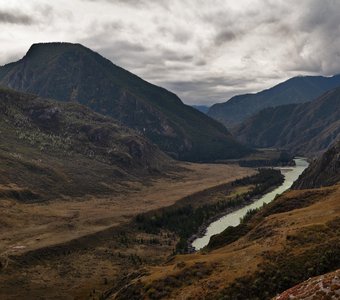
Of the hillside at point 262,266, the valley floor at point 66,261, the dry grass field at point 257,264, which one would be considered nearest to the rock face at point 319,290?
the hillside at point 262,266

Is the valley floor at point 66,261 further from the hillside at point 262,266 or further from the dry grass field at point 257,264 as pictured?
the dry grass field at point 257,264

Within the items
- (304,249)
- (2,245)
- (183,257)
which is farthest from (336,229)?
(2,245)

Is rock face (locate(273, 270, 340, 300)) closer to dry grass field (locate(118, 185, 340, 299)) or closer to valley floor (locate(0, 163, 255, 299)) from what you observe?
dry grass field (locate(118, 185, 340, 299))

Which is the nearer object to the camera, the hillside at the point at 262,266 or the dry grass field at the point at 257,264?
the hillside at the point at 262,266

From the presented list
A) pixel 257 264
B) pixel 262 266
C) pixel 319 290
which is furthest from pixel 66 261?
pixel 319 290

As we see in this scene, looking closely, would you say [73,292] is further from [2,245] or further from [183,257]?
[2,245]

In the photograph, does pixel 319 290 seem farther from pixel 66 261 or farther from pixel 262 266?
pixel 66 261

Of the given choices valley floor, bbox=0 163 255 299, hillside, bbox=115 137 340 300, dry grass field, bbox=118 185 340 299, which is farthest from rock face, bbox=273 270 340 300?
valley floor, bbox=0 163 255 299

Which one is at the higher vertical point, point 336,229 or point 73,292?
point 336,229
